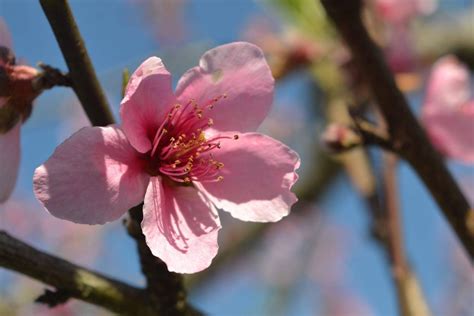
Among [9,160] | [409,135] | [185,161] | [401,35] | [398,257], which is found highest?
[9,160]

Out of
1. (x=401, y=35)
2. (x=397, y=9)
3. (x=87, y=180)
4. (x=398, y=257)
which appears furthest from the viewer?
(x=397, y=9)

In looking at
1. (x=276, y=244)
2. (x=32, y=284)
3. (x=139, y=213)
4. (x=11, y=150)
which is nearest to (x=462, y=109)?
(x=139, y=213)

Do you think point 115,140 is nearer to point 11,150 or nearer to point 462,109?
point 11,150

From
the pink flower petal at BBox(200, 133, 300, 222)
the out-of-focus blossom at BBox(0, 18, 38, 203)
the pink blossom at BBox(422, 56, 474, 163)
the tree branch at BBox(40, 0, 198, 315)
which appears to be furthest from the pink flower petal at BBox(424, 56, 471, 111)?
the out-of-focus blossom at BBox(0, 18, 38, 203)

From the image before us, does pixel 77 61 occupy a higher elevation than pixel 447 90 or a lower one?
higher

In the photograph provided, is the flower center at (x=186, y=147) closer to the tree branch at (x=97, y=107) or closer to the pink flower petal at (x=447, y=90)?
the tree branch at (x=97, y=107)

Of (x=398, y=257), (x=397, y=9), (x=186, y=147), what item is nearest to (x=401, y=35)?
(x=397, y=9)

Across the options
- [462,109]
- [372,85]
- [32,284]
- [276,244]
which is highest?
[372,85]

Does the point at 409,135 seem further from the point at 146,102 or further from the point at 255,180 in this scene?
the point at 146,102
